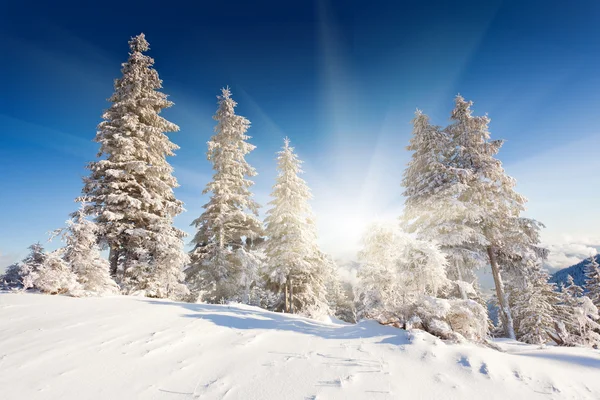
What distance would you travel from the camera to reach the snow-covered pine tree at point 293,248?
642 inches

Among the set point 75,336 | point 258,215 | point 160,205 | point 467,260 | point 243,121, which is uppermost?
point 243,121

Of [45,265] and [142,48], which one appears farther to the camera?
[142,48]

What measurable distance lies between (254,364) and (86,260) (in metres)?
9.23

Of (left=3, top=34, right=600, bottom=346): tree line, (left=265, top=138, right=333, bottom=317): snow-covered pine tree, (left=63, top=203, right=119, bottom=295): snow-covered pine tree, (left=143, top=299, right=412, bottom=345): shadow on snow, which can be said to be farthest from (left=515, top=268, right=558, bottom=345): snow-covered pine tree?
(left=63, top=203, right=119, bottom=295): snow-covered pine tree

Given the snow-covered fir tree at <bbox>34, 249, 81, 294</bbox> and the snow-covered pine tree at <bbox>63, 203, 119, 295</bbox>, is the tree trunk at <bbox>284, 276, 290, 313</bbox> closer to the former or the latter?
the snow-covered pine tree at <bbox>63, 203, 119, 295</bbox>

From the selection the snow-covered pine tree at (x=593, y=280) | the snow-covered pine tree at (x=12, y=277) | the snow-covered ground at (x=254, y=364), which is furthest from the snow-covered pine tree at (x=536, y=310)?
the snow-covered pine tree at (x=12, y=277)

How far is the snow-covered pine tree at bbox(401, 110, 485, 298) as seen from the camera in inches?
525

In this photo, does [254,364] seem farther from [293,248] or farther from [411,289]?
[293,248]

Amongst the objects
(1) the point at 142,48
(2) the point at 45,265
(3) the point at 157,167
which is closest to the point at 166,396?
(2) the point at 45,265

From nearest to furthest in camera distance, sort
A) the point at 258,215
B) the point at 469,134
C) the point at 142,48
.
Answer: the point at 469,134 → the point at 142,48 → the point at 258,215

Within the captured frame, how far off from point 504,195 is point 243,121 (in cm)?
1821

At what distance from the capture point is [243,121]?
2134cm

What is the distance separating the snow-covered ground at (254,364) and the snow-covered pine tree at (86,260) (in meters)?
3.58

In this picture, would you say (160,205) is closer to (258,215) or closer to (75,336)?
(258,215)
